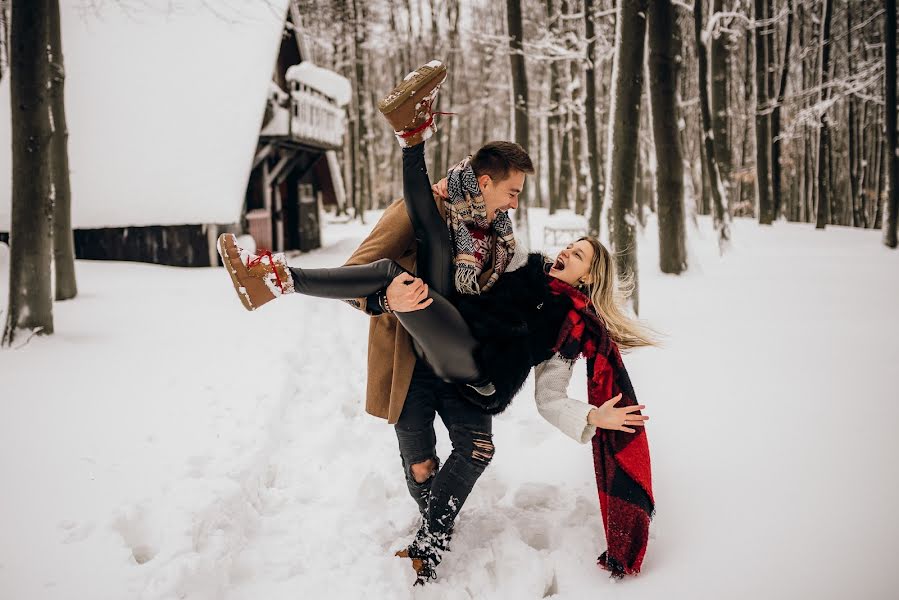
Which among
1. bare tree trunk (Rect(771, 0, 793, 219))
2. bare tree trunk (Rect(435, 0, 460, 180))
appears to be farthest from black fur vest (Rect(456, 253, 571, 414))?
bare tree trunk (Rect(435, 0, 460, 180))

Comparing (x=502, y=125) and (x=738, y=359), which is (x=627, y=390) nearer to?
(x=738, y=359)

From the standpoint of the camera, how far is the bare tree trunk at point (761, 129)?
16.7m

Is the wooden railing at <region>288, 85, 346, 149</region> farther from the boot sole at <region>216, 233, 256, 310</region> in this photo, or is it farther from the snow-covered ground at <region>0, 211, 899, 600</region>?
the boot sole at <region>216, 233, 256, 310</region>

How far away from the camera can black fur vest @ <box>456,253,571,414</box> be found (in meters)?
2.29

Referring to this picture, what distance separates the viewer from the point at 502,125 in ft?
108

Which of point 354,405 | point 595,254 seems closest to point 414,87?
point 595,254

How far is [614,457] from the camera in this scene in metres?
2.25

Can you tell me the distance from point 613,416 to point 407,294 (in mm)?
A: 885

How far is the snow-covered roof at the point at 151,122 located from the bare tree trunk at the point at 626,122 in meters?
7.99

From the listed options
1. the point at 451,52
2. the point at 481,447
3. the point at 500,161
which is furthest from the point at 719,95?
the point at 481,447

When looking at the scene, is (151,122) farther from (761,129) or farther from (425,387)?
(761,129)

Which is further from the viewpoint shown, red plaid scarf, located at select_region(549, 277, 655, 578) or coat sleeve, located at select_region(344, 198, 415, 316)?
coat sleeve, located at select_region(344, 198, 415, 316)

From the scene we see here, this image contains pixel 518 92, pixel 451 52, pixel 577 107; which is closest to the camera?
pixel 518 92

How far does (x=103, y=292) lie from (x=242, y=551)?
23.7 feet
